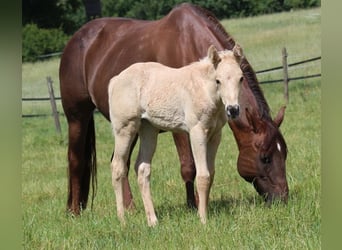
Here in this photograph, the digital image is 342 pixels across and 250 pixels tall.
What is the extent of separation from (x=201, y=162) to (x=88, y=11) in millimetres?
3281

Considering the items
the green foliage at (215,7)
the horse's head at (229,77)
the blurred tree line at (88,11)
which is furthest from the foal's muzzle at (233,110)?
the green foliage at (215,7)

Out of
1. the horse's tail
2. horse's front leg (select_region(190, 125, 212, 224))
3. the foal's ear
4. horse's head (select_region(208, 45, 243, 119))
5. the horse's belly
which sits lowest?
the horse's tail

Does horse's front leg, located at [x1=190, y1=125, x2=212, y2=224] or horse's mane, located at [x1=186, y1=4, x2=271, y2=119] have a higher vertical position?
horse's mane, located at [x1=186, y1=4, x2=271, y2=119]

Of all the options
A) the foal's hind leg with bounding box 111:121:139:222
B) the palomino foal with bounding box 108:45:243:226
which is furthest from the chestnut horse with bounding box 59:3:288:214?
the foal's hind leg with bounding box 111:121:139:222

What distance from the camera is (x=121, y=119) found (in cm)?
388

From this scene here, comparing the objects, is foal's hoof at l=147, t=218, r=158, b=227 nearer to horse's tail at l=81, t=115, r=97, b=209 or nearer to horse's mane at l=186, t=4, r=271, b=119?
horse's mane at l=186, t=4, r=271, b=119

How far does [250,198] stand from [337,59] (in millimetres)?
3814

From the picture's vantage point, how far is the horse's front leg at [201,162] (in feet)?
11.7

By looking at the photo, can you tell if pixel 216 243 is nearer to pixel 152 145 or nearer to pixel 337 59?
pixel 152 145

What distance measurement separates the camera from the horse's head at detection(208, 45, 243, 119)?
3.14 metres

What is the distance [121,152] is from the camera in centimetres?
401

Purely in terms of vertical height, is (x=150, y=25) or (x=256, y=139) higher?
(x=150, y=25)

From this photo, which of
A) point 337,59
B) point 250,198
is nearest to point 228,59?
point 250,198

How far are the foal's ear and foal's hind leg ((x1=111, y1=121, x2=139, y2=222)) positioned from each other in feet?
2.68
